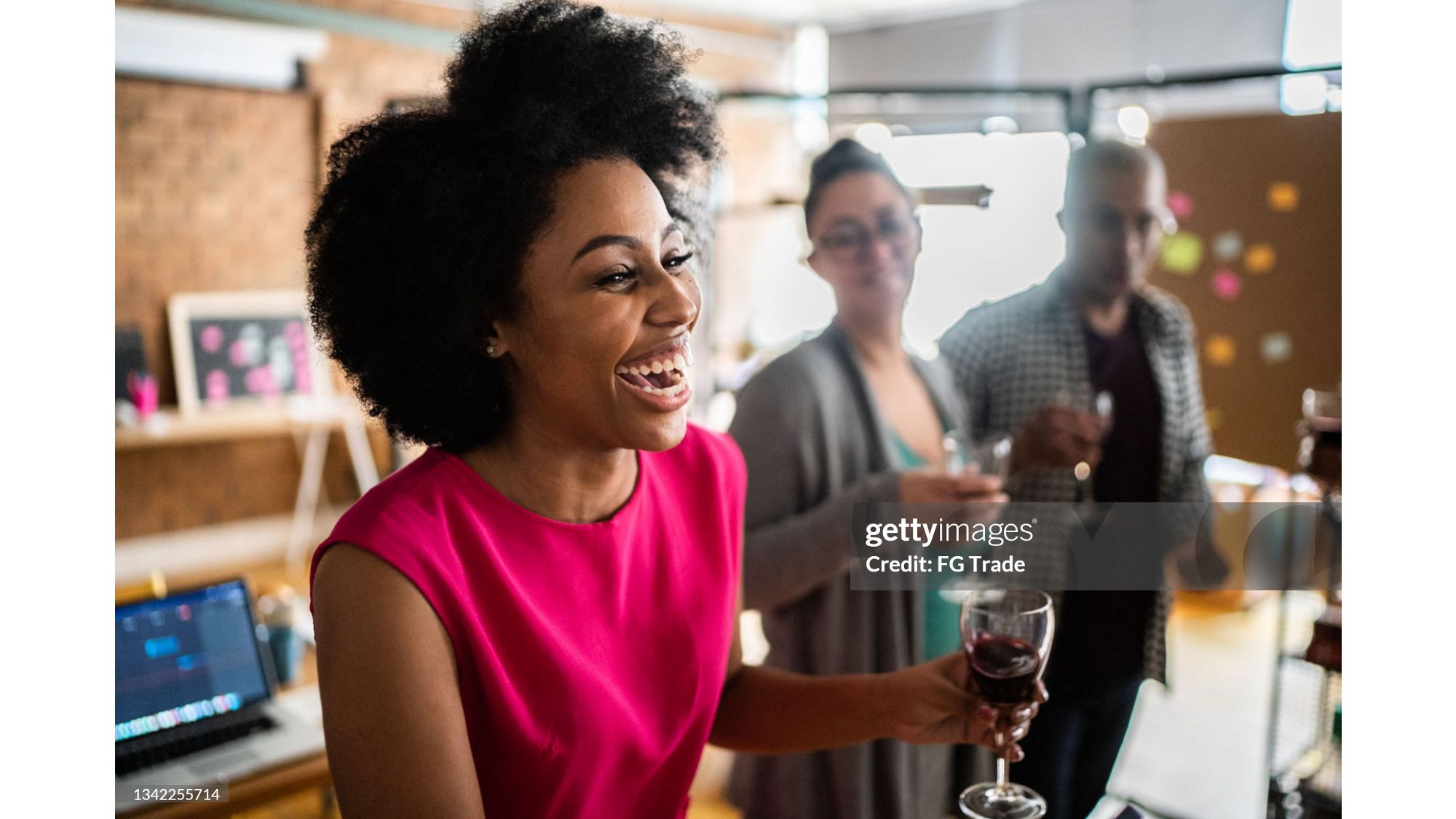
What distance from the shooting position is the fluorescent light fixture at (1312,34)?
106 centimetres

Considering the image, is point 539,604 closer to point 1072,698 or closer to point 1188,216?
point 1072,698

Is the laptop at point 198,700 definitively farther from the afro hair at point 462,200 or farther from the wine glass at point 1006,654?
the wine glass at point 1006,654

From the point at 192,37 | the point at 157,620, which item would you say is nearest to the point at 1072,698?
the point at 157,620

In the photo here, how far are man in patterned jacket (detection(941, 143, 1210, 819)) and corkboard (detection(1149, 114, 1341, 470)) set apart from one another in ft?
0.72

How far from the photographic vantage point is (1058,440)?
1525 mm

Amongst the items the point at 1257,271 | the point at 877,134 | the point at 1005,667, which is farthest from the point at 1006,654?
the point at 877,134

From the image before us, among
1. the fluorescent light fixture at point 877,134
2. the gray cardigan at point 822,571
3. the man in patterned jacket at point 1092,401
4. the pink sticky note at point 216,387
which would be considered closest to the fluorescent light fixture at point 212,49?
the pink sticky note at point 216,387

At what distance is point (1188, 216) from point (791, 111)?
4118mm

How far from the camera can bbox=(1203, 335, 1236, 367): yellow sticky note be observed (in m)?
2.03

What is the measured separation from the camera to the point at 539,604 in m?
0.89

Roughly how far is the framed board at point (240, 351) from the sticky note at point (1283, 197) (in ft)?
11.4

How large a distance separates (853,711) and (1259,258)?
1.31 meters

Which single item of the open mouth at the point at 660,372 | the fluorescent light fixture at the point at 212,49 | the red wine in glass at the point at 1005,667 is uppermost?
the fluorescent light fixture at the point at 212,49
